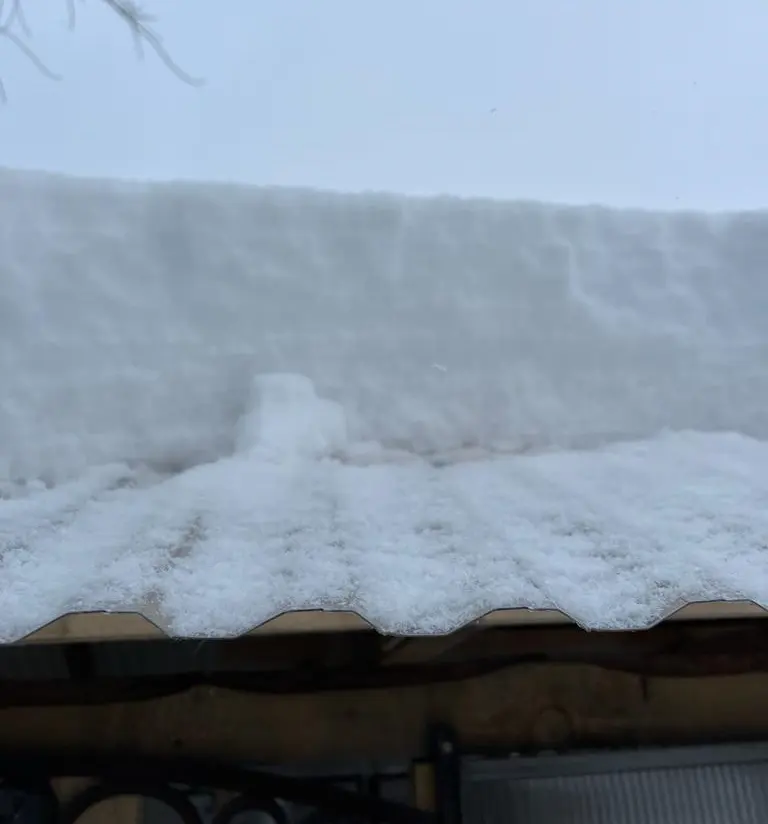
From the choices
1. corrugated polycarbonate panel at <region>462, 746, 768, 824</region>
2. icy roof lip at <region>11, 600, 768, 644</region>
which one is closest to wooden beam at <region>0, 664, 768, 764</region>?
corrugated polycarbonate panel at <region>462, 746, 768, 824</region>

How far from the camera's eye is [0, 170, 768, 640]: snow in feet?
4.92

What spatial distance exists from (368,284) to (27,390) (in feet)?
3.08

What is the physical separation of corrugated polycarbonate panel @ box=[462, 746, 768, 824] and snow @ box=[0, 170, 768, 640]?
2.21ft

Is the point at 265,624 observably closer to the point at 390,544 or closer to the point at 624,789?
the point at 390,544

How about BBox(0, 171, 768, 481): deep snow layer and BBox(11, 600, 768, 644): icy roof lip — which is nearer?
BBox(11, 600, 768, 644): icy roof lip

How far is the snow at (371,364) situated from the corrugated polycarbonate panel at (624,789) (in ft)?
2.21

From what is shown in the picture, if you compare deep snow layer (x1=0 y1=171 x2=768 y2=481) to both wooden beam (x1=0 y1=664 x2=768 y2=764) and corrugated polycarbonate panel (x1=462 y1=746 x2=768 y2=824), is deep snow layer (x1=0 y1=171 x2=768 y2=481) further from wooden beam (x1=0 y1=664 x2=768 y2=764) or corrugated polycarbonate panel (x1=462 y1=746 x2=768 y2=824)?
corrugated polycarbonate panel (x1=462 y1=746 x2=768 y2=824)

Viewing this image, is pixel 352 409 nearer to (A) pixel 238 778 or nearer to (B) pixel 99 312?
(B) pixel 99 312

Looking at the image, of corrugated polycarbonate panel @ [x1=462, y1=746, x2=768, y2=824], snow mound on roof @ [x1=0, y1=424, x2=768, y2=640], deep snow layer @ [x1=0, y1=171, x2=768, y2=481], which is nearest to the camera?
snow mound on roof @ [x1=0, y1=424, x2=768, y2=640]

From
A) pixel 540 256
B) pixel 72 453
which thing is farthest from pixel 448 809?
pixel 540 256

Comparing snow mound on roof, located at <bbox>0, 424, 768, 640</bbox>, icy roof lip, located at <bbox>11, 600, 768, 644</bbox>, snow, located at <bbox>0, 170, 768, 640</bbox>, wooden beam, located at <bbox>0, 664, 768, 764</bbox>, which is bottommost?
wooden beam, located at <bbox>0, 664, 768, 764</bbox>

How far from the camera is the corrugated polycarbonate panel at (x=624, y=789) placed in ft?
5.47

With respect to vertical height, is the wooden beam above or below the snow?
below

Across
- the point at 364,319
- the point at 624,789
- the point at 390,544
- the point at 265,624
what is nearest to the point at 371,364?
the point at 364,319
